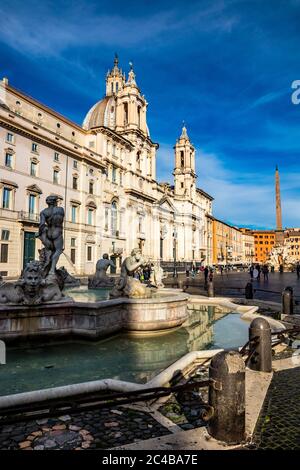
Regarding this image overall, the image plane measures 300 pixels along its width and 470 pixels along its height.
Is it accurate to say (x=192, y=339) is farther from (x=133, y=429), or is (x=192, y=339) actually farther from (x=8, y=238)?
(x=8, y=238)

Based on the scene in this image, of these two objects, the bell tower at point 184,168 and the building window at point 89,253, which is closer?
the building window at point 89,253

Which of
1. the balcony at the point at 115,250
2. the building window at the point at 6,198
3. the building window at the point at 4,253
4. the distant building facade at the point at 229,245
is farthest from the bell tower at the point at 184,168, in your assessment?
the building window at the point at 4,253

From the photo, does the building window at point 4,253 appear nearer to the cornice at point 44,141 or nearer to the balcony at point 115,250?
the cornice at point 44,141

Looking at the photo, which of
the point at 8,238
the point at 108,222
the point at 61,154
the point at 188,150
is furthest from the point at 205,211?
the point at 8,238

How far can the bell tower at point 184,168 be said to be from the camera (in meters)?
76.0

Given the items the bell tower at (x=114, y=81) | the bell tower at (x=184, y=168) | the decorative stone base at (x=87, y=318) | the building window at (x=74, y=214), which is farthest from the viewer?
the bell tower at (x=184, y=168)

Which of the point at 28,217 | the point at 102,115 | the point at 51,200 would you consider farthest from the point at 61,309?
the point at 102,115

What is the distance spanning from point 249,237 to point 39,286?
135947mm

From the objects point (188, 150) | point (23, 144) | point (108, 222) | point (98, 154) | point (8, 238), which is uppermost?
point (188, 150)

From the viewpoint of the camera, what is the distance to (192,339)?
23.7 ft

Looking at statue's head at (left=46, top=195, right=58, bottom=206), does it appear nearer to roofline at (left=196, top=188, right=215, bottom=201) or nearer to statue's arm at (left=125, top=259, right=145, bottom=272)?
statue's arm at (left=125, top=259, right=145, bottom=272)

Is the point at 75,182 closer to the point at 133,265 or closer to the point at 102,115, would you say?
the point at 102,115

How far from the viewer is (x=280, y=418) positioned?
10.9ft

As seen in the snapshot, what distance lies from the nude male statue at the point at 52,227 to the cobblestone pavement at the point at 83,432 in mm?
5268
